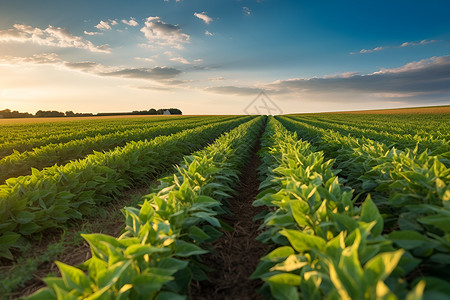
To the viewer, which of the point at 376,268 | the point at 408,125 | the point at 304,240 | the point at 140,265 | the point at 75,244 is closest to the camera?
the point at 376,268

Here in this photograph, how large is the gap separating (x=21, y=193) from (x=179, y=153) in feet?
20.6

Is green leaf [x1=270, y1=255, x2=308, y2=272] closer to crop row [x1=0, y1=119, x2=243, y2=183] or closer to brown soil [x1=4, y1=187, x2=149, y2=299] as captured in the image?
brown soil [x1=4, y1=187, x2=149, y2=299]

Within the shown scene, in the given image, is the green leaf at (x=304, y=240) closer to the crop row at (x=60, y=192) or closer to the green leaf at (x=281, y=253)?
the green leaf at (x=281, y=253)

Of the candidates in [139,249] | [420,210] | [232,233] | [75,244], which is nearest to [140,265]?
[139,249]

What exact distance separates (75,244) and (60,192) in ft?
3.29

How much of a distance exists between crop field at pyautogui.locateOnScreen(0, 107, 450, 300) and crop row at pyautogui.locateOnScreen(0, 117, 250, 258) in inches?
0.9

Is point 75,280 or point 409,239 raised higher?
point 409,239

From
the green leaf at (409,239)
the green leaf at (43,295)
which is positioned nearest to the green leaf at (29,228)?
the green leaf at (43,295)

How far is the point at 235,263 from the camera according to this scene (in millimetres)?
3191

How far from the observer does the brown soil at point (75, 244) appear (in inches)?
128

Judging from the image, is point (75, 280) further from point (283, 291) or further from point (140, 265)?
point (283, 291)

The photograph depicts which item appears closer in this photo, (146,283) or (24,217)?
(146,283)

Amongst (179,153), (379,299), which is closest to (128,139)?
(179,153)

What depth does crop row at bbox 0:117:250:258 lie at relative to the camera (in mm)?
3966
